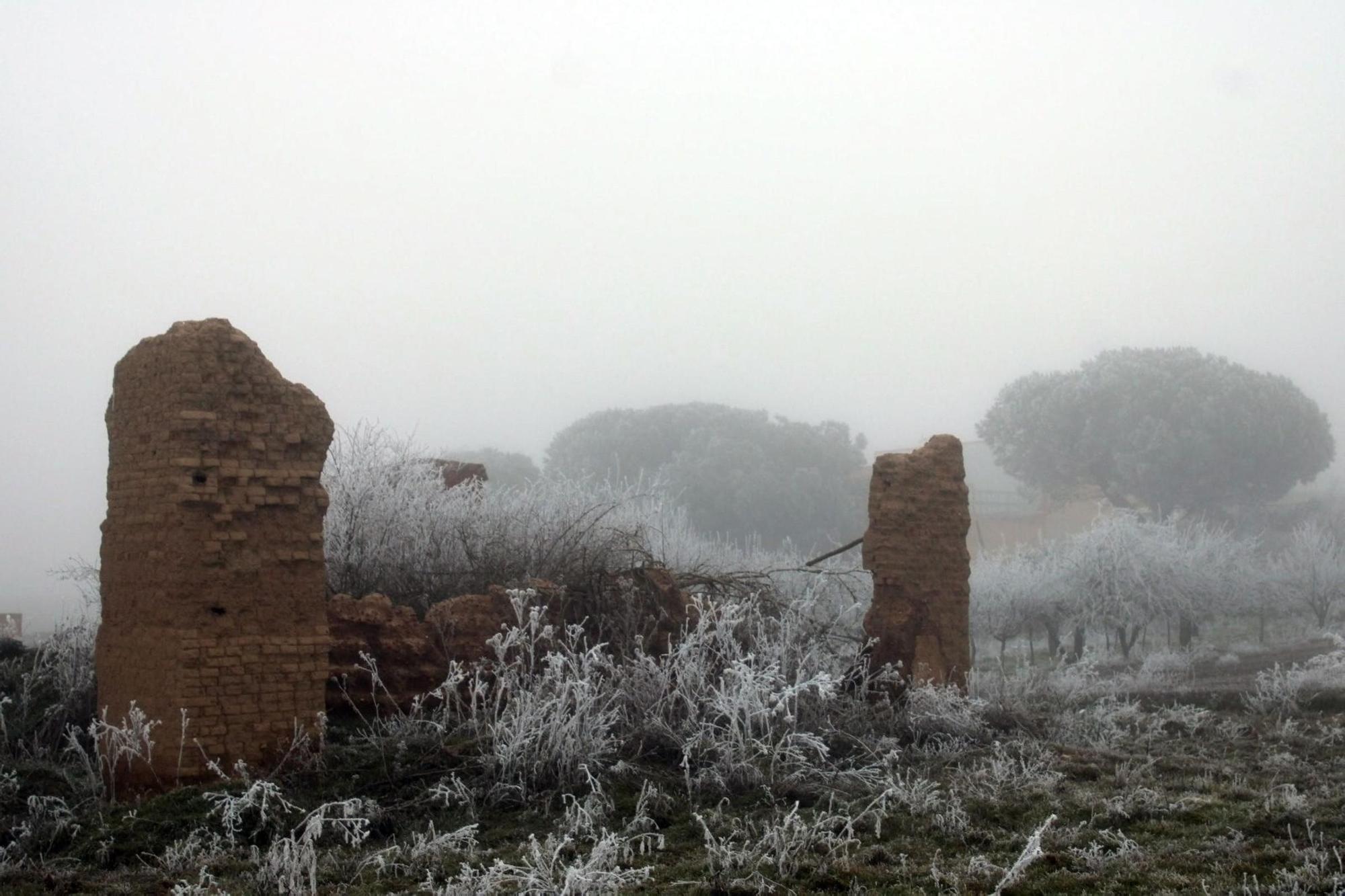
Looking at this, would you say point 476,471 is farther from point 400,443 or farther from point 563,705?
point 563,705

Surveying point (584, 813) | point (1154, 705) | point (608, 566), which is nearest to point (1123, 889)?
point (584, 813)

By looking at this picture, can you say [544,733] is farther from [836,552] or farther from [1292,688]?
[1292,688]

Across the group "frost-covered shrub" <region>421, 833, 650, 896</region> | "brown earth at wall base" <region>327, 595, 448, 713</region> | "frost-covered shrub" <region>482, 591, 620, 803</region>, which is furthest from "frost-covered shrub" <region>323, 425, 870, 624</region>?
"frost-covered shrub" <region>421, 833, 650, 896</region>

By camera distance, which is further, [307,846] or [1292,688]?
[1292,688]

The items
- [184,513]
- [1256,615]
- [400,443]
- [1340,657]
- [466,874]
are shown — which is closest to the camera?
[466,874]

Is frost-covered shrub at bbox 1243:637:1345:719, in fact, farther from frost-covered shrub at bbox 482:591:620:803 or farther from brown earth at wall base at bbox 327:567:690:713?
frost-covered shrub at bbox 482:591:620:803

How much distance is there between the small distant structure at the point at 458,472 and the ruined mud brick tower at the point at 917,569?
561cm

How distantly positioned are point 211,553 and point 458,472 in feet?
Result: 26.9

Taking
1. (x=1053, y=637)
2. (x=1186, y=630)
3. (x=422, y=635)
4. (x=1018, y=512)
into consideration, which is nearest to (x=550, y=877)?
(x=422, y=635)

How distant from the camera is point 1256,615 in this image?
118 ft

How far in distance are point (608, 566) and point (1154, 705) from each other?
336 inches

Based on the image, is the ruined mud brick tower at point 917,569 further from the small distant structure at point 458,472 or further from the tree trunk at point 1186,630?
the tree trunk at point 1186,630

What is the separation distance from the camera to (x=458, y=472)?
631 inches

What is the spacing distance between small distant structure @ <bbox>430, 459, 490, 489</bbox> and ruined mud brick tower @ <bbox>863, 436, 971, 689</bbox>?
5.61 m
